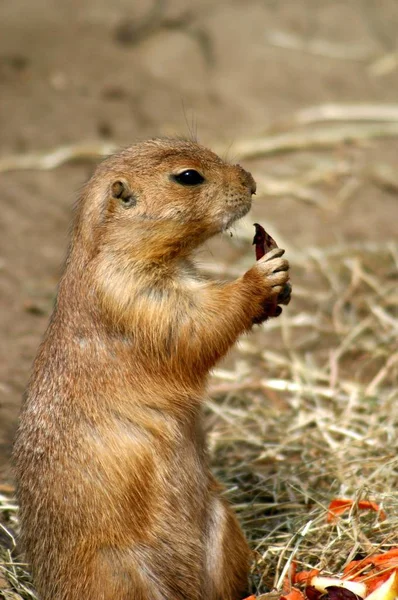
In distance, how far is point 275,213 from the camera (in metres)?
8.35

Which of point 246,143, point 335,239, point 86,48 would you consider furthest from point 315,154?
point 86,48

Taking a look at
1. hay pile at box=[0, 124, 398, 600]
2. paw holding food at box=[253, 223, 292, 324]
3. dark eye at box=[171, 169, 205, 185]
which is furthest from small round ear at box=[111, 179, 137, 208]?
hay pile at box=[0, 124, 398, 600]

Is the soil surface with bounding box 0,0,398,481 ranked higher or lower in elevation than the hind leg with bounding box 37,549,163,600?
higher

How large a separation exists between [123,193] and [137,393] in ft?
2.73

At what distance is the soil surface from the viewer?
26.2 ft

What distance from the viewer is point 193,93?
10086 mm

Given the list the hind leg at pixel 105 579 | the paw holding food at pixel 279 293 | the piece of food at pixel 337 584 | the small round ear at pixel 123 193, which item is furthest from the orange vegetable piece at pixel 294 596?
the small round ear at pixel 123 193

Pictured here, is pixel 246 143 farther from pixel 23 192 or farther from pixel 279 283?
pixel 279 283

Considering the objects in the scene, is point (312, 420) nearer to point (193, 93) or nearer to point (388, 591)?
Answer: point (388, 591)

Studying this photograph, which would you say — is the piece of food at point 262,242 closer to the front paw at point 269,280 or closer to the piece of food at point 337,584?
the front paw at point 269,280

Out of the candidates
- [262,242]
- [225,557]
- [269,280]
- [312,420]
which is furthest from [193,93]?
[225,557]

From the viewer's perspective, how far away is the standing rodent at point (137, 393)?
3715mm

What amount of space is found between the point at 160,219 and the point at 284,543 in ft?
5.18

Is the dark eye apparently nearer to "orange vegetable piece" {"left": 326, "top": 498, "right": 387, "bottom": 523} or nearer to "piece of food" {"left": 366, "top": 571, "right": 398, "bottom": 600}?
"orange vegetable piece" {"left": 326, "top": 498, "right": 387, "bottom": 523}
